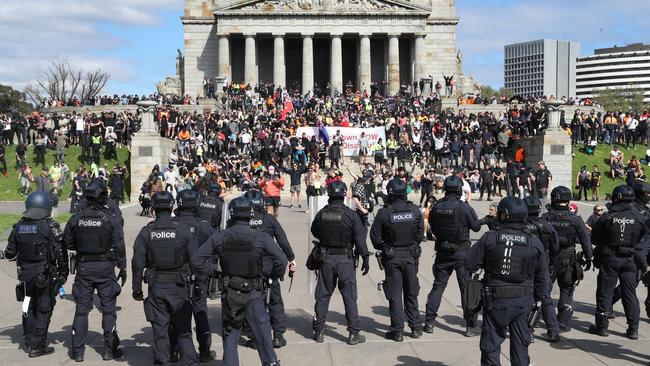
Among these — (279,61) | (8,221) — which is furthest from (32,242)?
(279,61)

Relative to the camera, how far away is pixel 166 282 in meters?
7.26

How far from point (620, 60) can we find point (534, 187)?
180m

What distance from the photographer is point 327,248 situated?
858cm

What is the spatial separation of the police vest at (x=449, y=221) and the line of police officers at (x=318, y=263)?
14mm

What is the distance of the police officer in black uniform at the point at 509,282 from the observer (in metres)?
6.46

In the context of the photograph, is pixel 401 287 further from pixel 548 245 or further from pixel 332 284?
pixel 548 245

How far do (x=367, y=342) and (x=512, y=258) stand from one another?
2.70 metres

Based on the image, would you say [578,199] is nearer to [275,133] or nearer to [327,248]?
[275,133]

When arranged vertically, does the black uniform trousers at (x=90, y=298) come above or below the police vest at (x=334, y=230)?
below

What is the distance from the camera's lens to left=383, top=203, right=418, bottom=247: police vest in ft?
28.5

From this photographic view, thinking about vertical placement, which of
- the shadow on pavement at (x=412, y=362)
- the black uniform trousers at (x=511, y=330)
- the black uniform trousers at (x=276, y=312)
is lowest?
the shadow on pavement at (x=412, y=362)

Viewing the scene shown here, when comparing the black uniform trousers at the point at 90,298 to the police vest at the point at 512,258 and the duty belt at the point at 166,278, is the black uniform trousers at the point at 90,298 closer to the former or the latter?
the duty belt at the point at 166,278

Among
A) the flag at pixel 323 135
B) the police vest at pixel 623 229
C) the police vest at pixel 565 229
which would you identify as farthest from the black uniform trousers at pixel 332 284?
the flag at pixel 323 135

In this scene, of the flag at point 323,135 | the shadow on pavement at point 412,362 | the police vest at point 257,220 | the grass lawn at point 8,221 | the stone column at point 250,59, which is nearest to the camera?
the shadow on pavement at point 412,362
